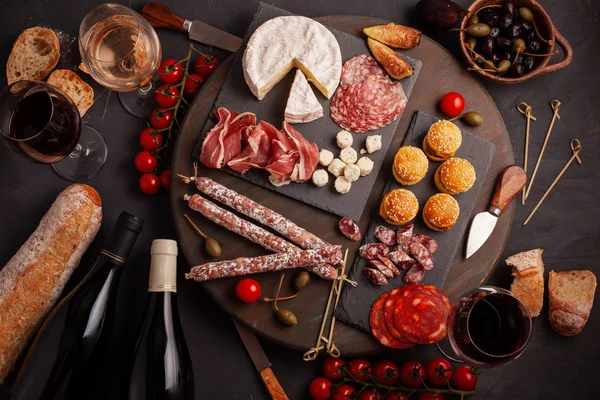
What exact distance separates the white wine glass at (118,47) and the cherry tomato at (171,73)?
28 centimetres

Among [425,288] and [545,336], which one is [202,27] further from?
[545,336]

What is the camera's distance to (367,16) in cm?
281

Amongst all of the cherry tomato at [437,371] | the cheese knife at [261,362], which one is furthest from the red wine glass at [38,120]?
the cherry tomato at [437,371]

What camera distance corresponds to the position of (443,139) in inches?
98.7

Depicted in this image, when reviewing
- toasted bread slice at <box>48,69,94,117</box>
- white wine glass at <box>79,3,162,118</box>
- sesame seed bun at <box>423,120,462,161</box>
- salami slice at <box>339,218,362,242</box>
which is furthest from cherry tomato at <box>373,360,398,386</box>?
toasted bread slice at <box>48,69,94,117</box>

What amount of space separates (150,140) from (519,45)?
73.0 inches

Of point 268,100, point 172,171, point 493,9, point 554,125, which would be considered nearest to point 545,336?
point 554,125

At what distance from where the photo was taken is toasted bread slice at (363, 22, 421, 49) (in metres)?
2.59

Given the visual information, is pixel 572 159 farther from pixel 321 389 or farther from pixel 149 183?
pixel 149 183

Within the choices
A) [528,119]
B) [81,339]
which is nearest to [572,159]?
[528,119]

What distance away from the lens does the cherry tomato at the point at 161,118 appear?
2697 millimetres

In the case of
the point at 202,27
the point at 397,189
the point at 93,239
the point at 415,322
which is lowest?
the point at 93,239

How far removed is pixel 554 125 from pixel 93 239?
2.44m

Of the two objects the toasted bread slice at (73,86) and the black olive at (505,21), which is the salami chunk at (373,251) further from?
the toasted bread slice at (73,86)
